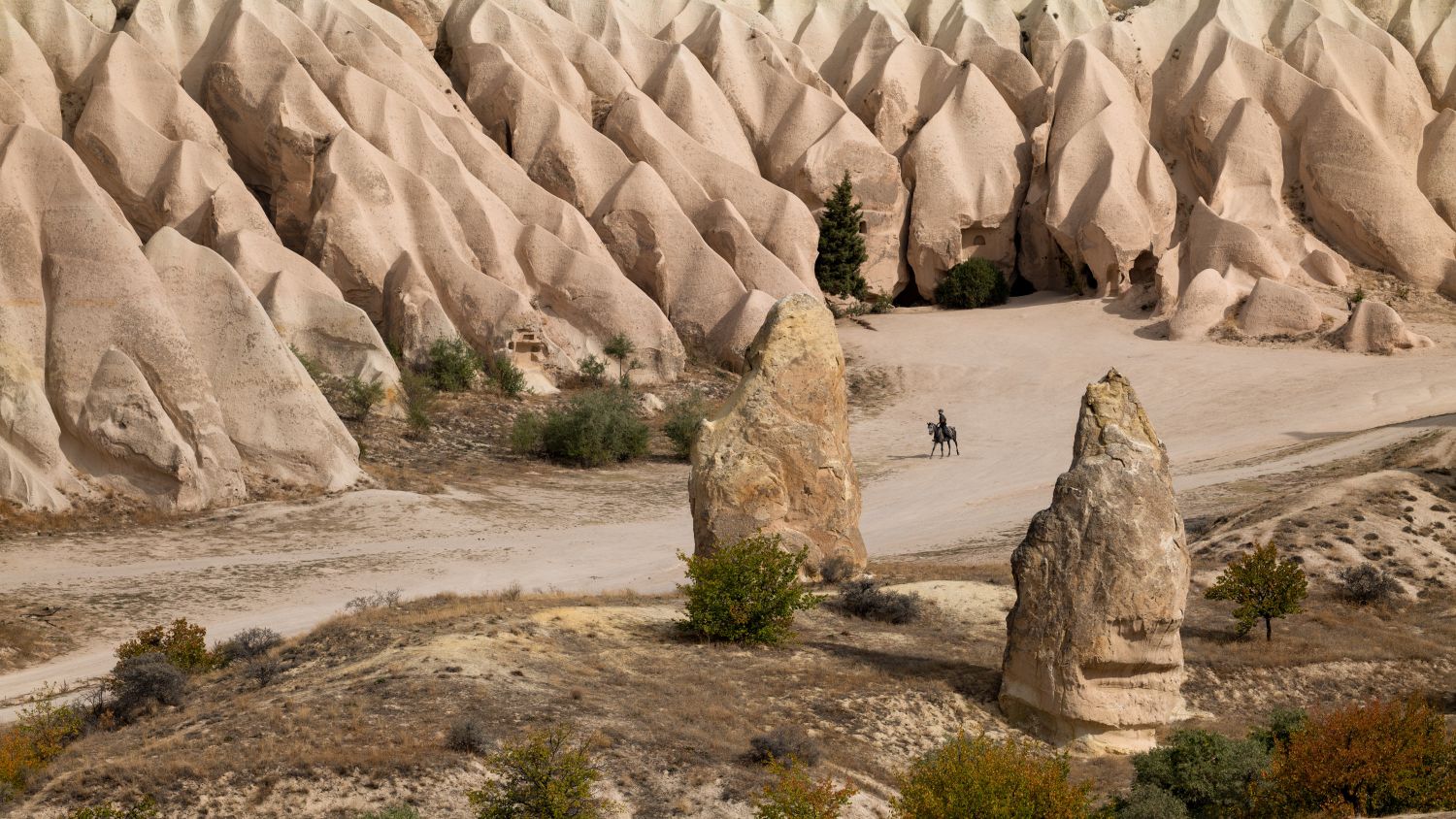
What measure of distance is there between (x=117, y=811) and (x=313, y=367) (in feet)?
70.0

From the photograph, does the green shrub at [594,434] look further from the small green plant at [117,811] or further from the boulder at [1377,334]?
the small green plant at [117,811]

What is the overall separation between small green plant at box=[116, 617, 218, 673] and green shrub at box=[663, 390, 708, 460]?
15731 millimetres

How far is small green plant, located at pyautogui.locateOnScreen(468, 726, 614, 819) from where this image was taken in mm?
8828

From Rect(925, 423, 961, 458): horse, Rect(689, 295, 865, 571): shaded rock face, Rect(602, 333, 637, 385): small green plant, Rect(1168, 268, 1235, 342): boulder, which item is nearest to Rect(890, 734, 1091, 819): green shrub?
Rect(689, 295, 865, 571): shaded rock face

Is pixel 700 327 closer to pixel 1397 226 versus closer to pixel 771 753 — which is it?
pixel 1397 226

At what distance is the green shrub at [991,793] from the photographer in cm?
847

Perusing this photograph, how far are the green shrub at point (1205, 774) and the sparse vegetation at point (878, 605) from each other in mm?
4624

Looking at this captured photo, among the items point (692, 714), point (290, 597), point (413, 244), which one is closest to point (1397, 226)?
point (413, 244)

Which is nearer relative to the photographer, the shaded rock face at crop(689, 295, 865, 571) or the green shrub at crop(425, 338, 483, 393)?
the shaded rock face at crop(689, 295, 865, 571)

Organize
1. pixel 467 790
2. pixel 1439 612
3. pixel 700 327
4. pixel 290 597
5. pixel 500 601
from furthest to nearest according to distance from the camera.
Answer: pixel 700 327 < pixel 290 597 < pixel 1439 612 < pixel 500 601 < pixel 467 790

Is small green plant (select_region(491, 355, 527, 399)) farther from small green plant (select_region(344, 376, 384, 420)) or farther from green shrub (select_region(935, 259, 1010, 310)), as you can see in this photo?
green shrub (select_region(935, 259, 1010, 310))

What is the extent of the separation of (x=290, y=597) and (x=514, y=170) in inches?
892

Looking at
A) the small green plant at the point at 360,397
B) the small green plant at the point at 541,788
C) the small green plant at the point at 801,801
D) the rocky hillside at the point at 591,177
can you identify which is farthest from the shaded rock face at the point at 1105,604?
the small green plant at the point at 360,397

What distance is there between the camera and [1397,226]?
43375 mm
